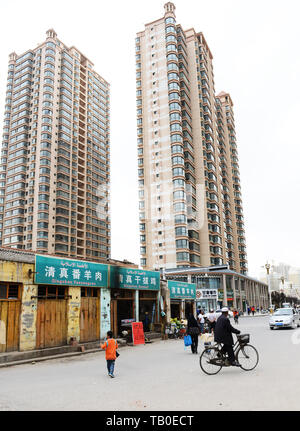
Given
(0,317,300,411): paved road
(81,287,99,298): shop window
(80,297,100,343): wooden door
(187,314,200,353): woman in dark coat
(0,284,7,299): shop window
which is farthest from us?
(81,287,99,298): shop window

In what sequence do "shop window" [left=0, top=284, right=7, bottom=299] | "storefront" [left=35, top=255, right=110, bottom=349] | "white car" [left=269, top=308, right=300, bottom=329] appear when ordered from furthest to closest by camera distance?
"white car" [left=269, top=308, right=300, bottom=329], "storefront" [left=35, top=255, right=110, bottom=349], "shop window" [left=0, top=284, right=7, bottom=299]

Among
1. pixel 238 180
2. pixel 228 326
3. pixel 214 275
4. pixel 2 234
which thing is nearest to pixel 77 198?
pixel 2 234

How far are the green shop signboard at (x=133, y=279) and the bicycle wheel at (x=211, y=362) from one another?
10.9 meters

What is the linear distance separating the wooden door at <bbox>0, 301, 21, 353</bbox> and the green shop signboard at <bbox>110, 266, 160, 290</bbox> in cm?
646

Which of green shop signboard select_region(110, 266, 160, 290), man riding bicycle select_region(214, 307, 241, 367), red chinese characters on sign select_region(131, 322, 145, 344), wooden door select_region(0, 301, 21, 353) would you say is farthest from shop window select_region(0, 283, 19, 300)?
man riding bicycle select_region(214, 307, 241, 367)

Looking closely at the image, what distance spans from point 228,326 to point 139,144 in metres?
67.6

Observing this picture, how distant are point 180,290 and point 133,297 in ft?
25.4

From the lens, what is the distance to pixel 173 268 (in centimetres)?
6419

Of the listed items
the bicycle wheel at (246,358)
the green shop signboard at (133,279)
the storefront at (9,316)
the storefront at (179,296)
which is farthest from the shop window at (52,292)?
the storefront at (179,296)

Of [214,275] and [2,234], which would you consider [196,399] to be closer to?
[214,275]

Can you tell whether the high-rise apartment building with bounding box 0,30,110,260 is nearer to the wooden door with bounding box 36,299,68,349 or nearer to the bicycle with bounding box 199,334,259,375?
the wooden door with bounding box 36,299,68,349

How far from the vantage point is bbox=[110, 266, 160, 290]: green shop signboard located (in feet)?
65.4

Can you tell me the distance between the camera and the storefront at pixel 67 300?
15.2 m

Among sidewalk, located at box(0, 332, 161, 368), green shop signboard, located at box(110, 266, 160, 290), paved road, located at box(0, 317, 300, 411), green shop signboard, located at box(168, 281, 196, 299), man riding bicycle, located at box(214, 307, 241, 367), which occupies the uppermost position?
green shop signboard, located at box(110, 266, 160, 290)
